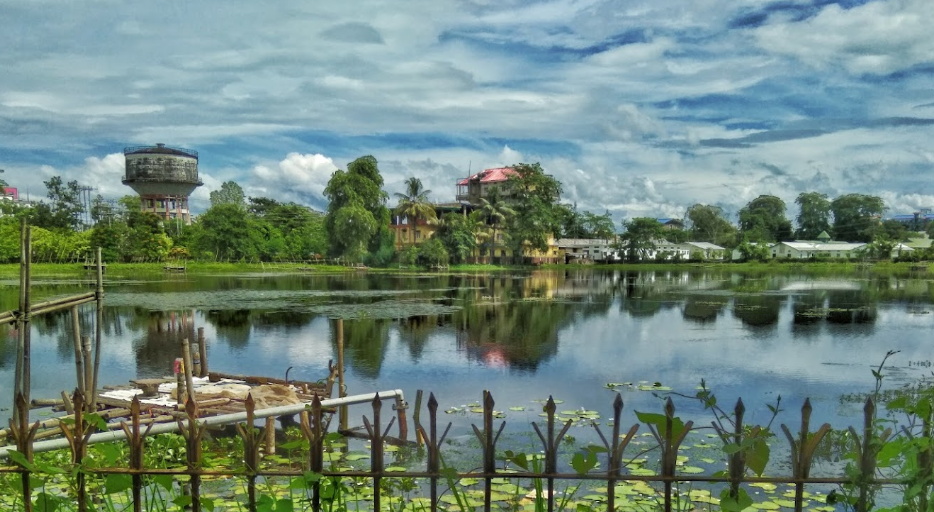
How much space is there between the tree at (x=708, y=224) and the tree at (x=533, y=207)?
38.9 metres

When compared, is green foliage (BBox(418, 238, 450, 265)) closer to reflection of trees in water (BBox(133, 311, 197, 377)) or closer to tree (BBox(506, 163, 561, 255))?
tree (BBox(506, 163, 561, 255))

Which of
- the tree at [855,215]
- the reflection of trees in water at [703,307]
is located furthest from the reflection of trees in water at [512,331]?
the tree at [855,215]

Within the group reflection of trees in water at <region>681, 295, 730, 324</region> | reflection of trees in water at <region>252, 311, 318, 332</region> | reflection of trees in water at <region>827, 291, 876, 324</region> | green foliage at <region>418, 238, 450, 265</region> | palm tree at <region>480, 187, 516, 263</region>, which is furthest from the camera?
palm tree at <region>480, 187, 516, 263</region>

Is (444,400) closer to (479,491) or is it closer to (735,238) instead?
(479,491)

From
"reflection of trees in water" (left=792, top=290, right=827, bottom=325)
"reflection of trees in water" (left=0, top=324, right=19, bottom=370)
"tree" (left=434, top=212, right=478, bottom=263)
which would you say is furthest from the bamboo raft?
"tree" (left=434, top=212, right=478, bottom=263)

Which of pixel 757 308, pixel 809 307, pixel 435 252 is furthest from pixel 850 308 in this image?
pixel 435 252

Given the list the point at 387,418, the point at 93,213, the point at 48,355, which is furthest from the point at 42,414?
the point at 93,213

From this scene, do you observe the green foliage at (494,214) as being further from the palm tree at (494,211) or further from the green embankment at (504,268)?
the green embankment at (504,268)

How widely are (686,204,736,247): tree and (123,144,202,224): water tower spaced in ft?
266

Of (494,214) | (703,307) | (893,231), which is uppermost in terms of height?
(494,214)

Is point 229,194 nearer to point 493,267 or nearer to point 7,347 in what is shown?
point 493,267

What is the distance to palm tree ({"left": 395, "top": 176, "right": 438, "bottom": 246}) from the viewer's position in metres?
71.7

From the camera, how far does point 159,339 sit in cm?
2098

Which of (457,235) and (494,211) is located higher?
(494,211)
